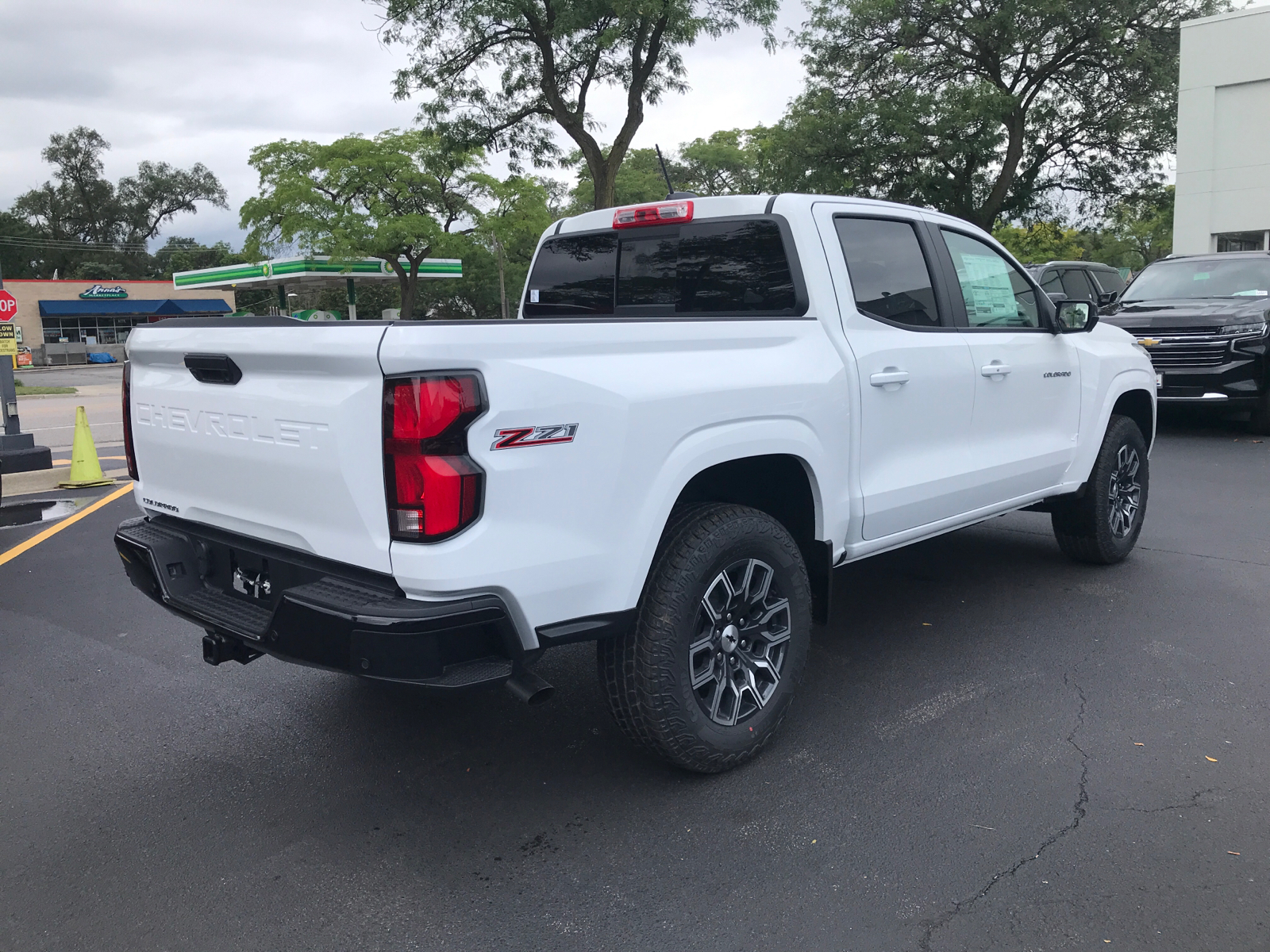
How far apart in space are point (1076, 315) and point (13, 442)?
1109 centimetres

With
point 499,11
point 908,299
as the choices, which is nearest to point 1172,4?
point 499,11

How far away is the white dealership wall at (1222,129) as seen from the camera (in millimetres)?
23391

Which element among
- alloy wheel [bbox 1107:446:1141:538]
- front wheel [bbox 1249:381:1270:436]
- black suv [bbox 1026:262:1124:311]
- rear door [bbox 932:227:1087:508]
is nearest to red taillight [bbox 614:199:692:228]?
rear door [bbox 932:227:1087:508]

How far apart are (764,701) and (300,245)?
114ft

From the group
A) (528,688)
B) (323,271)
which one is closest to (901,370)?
(528,688)

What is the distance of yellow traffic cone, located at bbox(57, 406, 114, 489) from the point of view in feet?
34.2

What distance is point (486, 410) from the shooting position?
108 inches

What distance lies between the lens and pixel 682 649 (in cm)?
325

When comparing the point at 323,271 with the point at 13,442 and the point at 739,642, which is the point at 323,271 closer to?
the point at 13,442

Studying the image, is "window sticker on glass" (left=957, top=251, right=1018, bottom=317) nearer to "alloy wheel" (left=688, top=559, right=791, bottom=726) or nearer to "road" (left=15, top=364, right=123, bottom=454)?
"alloy wheel" (left=688, top=559, right=791, bottom=726)

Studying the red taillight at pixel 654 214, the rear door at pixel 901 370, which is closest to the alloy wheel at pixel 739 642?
the rear door at pixel 901 370

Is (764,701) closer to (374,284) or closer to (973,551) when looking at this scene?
(973,551)

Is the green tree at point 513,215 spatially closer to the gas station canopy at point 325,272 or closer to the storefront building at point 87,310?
the gas station canopy at point 325,272

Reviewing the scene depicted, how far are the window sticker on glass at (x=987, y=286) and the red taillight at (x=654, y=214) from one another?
4.63 feet
